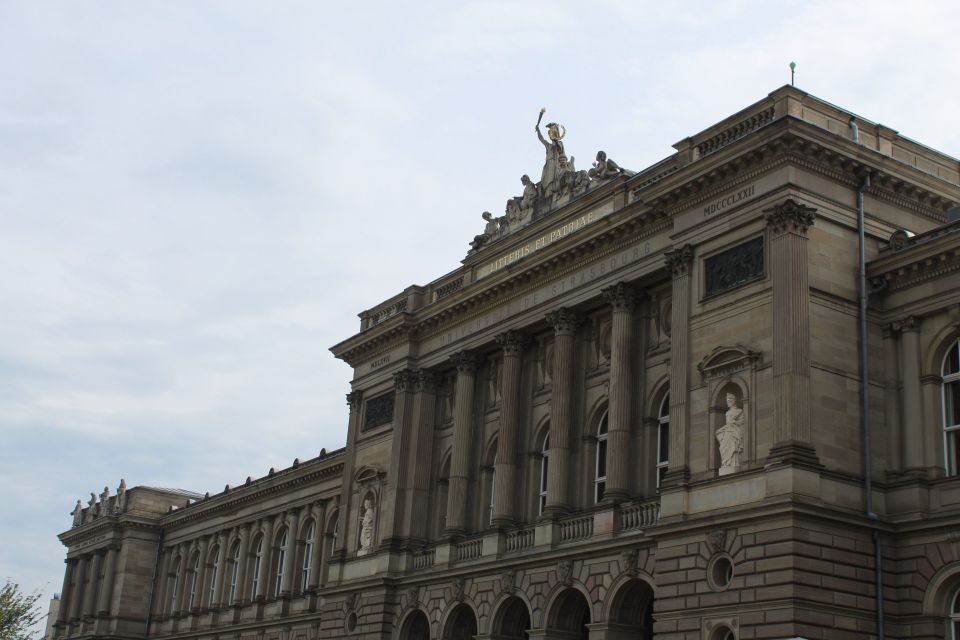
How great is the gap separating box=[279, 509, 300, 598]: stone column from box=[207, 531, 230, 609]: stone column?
6.94 m

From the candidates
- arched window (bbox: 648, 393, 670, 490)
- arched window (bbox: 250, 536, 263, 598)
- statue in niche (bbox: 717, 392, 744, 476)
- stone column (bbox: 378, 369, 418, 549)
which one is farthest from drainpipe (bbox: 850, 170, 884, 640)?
arched window (bbox: 250, 536, 263, 598)

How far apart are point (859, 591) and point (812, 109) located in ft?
39.9

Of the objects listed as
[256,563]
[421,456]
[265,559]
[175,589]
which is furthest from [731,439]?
[175,589]

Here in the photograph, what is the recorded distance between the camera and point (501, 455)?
41.4 meters

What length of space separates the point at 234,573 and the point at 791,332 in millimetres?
45335

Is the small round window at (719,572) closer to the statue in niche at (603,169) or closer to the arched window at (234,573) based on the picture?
the statue in niche at (603,169)

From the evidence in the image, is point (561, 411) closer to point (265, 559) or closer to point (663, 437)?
point (663, 437)

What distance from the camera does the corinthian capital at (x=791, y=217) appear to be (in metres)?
31.3

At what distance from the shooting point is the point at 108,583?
78.8m

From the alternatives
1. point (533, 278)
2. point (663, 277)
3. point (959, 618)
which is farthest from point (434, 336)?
point (959, 618)

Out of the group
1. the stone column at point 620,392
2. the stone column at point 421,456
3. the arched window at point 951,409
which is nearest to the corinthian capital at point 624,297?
the stone column at point 620,392

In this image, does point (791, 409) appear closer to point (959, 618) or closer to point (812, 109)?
point (959, 618)

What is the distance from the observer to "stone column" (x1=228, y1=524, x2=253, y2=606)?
65.9 m

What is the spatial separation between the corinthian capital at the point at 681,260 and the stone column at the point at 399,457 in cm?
1509
